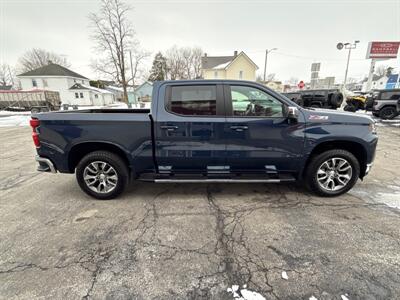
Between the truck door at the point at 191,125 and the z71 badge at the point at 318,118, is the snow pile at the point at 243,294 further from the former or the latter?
the z71 badge at the point at 318,118

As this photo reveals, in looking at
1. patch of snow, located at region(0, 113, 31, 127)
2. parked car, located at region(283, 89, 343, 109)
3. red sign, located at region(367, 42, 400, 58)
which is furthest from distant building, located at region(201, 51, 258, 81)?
patch of snow, located at region(0, 113, 31, 127)

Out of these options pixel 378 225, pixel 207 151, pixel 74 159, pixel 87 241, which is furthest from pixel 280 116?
pixel 74 159

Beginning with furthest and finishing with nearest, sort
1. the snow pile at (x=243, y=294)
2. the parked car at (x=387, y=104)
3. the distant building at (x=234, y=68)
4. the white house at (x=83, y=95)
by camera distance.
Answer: the distant building at (x=234, y=68), the white house at (x=83, y=95), the parked car at (x=387, y=104), the snow pile at (x=243, y=294)

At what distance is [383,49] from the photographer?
78.1 feet

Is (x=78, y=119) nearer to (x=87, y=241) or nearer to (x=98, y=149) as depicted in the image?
(x=98, y=149)

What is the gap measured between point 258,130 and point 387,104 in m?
14.3

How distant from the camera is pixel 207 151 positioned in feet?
10.9

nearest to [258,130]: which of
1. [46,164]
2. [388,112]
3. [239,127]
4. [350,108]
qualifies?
[239,127]

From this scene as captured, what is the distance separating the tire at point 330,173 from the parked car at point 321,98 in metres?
12.0

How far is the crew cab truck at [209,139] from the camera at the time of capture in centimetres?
324

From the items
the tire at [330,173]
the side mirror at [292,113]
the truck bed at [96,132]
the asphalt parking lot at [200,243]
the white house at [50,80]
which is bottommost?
the asphalt parking lot at [200,243]

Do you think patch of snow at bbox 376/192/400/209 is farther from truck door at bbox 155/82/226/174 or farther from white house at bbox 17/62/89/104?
white house at bbox 17/62/89/104

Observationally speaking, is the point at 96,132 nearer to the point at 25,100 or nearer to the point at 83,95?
the point at 25,100

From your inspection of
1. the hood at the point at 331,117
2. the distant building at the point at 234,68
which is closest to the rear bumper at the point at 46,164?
the hood at the point at 331,117
